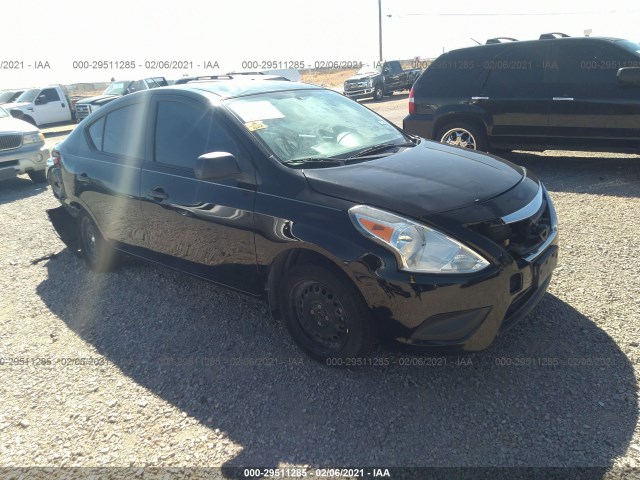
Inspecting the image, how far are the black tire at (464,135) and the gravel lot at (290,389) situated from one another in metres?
3.26

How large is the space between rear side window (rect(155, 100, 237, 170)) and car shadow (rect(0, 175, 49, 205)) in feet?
19.5

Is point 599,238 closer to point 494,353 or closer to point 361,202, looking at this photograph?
point 494,353

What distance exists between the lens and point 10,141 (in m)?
8.62

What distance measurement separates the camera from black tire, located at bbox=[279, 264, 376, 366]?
2.70 m

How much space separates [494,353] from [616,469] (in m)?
0.95

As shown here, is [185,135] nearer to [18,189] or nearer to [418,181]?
[418,181]

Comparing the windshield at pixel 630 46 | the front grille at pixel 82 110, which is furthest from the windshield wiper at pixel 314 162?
the front grille at pixel 82 110

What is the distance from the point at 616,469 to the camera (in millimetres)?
2174

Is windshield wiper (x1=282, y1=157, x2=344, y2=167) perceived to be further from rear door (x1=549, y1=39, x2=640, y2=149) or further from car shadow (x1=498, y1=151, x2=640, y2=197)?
rear door (x1=549, y1=39, x2=640, y2=149)

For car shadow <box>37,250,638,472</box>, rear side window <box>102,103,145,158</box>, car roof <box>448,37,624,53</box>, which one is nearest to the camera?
car shadow <box>37,250,638,472</box>

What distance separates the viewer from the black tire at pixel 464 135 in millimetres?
7207

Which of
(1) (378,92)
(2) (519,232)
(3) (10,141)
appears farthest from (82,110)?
(2) (519,232)

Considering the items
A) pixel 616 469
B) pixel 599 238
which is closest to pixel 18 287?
pixel 616 469

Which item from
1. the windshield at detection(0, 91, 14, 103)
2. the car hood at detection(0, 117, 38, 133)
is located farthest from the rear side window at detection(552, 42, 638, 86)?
the windshield at detection(0, 91, 14, 103)
